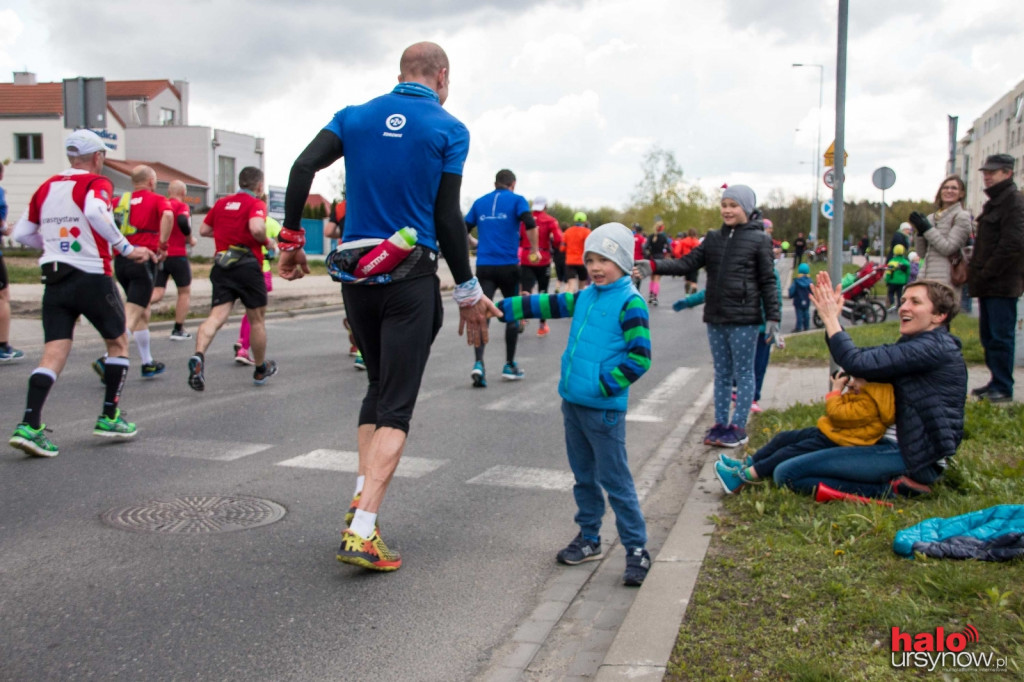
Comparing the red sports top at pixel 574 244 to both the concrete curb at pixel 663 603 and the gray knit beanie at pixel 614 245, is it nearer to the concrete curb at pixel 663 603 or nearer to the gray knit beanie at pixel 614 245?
the concrete curb at pixel 663 603

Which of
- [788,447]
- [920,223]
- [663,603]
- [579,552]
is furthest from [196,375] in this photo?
[920,223]

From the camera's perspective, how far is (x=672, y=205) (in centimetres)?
7938

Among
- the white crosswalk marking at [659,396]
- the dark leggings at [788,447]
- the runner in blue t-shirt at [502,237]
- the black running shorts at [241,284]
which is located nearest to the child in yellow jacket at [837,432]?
the dark leggings at [788,447]

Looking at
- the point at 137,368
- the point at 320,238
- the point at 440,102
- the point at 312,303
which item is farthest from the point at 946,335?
the point at 320,238

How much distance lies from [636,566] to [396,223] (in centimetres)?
188

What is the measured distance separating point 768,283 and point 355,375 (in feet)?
16.2

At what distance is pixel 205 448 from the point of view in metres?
6.60

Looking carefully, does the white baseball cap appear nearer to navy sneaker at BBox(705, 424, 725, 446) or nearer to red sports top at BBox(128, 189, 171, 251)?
Result: red sports top at BBox(128, 189, 171, 251)

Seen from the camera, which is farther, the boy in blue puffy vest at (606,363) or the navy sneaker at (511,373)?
the navy sneaker at (511,373)

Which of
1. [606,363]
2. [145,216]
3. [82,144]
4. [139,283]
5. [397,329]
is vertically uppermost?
[82,144]

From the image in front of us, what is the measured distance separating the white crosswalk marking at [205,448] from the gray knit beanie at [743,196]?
3.66 m

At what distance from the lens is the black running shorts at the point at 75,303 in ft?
20.6

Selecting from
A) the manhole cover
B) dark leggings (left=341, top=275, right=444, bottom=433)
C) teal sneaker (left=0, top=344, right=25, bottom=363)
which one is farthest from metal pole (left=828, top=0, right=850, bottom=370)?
teal sneaker (left=0, top=344, right=25, bottom=363)

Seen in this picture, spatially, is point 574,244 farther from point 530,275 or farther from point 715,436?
point 715,436
